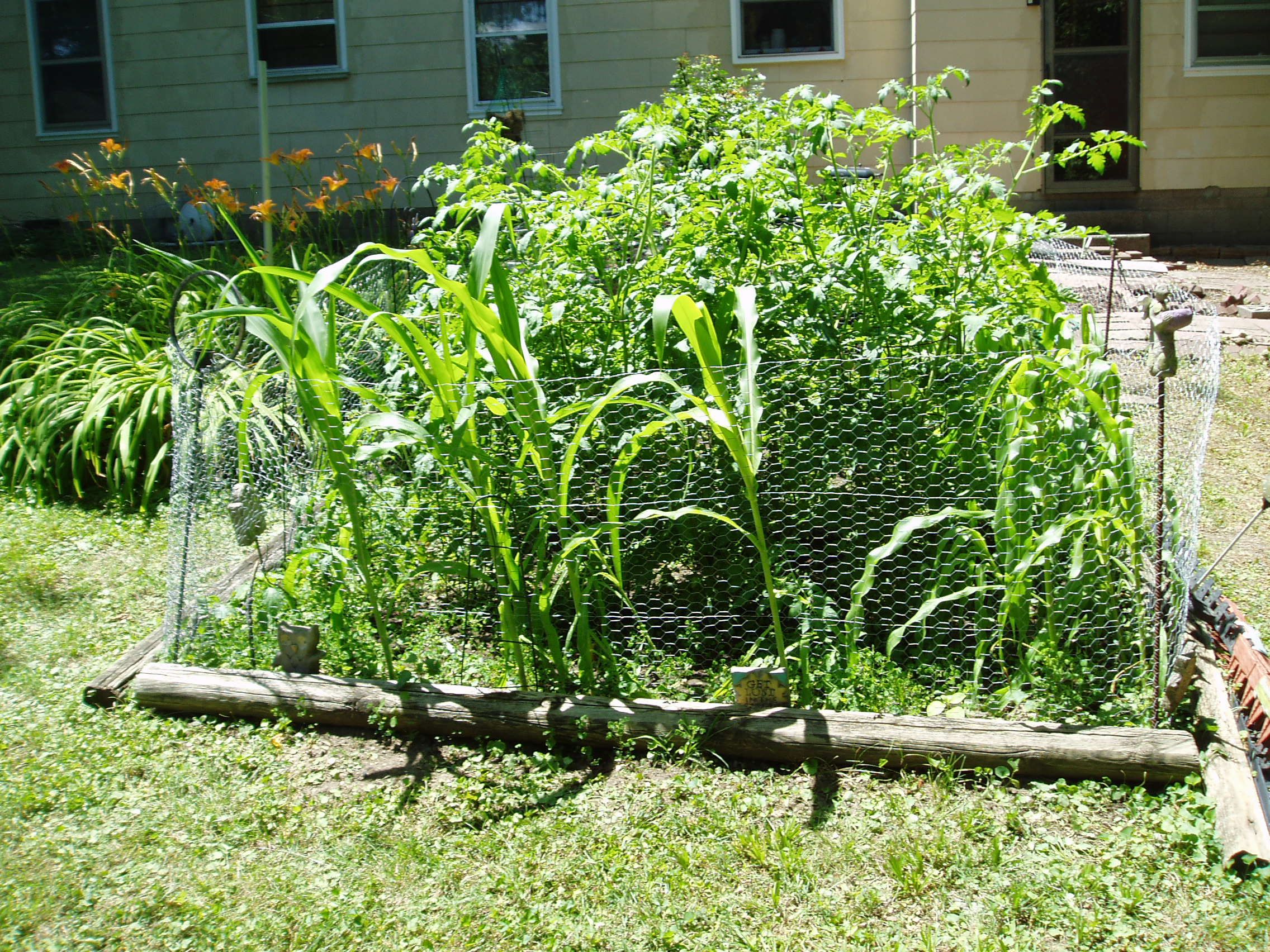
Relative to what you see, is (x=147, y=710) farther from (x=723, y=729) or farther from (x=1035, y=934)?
(x=1035, y=934)

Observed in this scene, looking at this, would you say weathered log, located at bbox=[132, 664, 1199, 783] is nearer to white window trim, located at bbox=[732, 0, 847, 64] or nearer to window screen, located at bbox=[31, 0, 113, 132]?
white window trim, located at bbox=[732, 0, 847, 64]

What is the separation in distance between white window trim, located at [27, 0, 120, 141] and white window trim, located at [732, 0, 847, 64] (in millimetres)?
6050

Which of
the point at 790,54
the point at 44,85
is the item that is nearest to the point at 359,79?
the point at 44,85

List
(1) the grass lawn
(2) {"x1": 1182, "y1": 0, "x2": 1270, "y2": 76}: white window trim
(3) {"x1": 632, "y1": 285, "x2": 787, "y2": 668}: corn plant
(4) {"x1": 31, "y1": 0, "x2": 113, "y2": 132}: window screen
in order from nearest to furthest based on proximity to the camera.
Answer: (3) {"x1": 632, "y1": 285, "x2": 787, "y2": 668}: corn plant → (1) the grass lawn → (2) {"x1": 1182, "y1": 0, "x2": 1270, "y2": 76}: white window trim → (4) {"x1": 31, "y1": 0, "x2": 113, "y2": 132}: window screen

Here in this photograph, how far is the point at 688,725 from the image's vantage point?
113 inches

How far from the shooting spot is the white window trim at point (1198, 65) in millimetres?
9156

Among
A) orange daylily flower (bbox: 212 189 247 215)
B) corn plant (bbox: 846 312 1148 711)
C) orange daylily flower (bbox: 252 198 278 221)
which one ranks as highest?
orange daylily flower (bbox: 212 189 247 215)

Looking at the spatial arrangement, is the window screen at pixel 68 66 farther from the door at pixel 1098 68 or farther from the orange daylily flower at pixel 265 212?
the door at pixel 1098 68

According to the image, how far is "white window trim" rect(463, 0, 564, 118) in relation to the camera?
980 centimetres

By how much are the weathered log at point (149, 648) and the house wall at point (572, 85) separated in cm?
641

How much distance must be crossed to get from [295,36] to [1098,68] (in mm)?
7460

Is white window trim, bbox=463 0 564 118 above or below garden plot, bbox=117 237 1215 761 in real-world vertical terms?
above

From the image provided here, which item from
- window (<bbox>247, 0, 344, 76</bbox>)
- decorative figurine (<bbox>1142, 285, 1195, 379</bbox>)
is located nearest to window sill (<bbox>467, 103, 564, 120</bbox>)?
window (<bbox>247, 0, 344, 76</bbox>)

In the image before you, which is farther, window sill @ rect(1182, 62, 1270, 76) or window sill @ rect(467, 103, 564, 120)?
window sill @ rect(467, 103, 564, 120)
